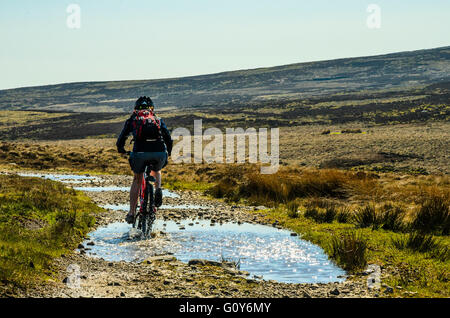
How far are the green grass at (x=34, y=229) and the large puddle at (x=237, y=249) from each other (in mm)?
600

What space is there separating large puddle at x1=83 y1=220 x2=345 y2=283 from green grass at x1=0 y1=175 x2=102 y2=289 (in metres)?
0.60

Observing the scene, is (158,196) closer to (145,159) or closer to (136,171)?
(136,171)

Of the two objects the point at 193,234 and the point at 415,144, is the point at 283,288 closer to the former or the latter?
the point at 193,234

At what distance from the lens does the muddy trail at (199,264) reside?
24.8 ft

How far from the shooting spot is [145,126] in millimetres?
10664

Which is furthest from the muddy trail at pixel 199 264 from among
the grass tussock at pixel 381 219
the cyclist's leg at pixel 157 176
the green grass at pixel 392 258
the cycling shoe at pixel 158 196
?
the grass tussock at pixel 381 219

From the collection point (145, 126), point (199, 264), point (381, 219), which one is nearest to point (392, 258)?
point (199, 264)

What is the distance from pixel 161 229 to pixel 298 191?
24.7 ft

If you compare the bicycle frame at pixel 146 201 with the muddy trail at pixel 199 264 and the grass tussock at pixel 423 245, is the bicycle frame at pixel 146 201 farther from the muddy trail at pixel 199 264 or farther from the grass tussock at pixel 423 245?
the grass tussock at pixel 423 245

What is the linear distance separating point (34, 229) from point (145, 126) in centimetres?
340

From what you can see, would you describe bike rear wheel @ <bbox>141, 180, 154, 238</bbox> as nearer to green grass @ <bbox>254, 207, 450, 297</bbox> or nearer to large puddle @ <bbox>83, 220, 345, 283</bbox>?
large puddle @ <bbox>83, 220, 345, 283</bbox>

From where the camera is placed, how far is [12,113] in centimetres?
15962

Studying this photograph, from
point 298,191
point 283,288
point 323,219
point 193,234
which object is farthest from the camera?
point 298,191
